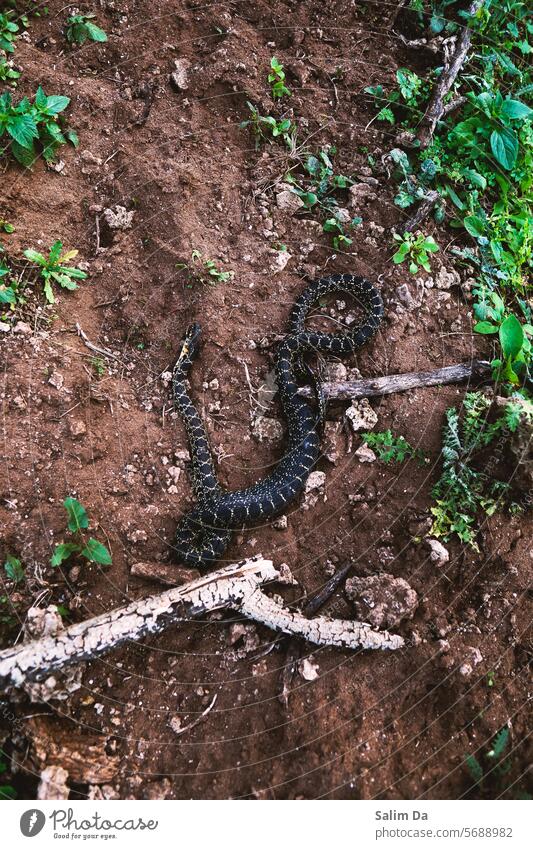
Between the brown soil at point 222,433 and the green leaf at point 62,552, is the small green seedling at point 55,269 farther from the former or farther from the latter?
the green leaf at point 62,552

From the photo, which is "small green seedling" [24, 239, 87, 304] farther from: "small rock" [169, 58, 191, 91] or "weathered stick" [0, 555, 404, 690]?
"weathered stick" [0, 555, 404, 690]

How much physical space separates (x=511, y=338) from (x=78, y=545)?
476cm

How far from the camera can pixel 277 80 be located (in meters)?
6.68

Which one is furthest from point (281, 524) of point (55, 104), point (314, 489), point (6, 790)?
point (55, 104)

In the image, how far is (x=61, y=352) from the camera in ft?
17.9

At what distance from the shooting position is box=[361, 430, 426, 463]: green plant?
210 inches

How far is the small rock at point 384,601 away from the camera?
4.50 m

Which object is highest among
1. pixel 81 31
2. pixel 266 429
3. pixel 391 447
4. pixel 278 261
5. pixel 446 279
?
pixel 81 31

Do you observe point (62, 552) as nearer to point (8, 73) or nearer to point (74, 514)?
point (74, 514)

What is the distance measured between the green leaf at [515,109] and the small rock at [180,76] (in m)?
3.98
